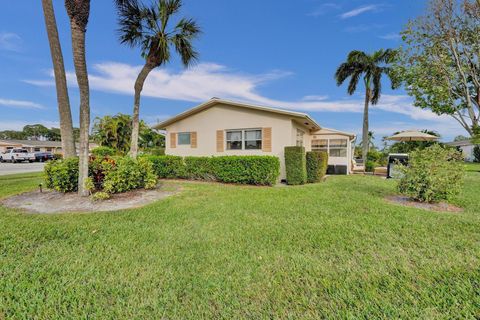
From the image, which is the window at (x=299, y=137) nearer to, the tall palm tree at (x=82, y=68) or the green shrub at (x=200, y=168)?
the green shrub at (x=200, y=168)

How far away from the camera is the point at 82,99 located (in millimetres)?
6332

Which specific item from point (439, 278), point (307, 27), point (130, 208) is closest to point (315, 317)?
point (439, 278)

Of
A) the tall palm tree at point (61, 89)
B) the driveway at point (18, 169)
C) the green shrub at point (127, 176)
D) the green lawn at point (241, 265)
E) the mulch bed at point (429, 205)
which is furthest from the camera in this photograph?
the driveway at point (18, 169)

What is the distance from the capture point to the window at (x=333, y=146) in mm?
14844

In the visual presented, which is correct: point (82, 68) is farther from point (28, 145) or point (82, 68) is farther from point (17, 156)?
point (28, 145)

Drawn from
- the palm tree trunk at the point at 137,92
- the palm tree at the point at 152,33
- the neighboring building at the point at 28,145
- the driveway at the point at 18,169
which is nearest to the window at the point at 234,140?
the palm tree at the point at 152,33

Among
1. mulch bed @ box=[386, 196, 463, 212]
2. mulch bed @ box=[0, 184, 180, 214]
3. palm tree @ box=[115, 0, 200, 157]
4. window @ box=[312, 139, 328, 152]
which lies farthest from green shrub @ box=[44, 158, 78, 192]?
window @ box=[312, 139, 328, 152]

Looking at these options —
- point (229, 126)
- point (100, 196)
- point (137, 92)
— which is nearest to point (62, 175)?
point (100, 196)

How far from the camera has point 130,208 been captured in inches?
221

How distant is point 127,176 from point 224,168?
4241 millimetres

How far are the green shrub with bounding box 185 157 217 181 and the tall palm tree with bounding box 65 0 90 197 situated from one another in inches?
192

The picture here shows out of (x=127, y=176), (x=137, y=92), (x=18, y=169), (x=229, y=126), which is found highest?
(x=137, y=92)

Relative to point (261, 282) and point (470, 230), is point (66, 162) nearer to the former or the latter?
point (261, 282)

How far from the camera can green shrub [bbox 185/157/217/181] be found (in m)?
10.5
